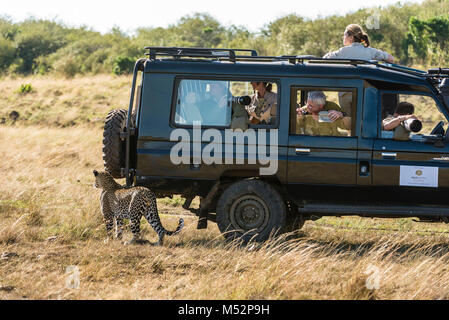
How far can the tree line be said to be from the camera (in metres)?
25.0

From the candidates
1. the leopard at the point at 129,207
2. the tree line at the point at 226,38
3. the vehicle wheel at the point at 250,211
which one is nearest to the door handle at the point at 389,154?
the vehicle wheel at the point at 250,211

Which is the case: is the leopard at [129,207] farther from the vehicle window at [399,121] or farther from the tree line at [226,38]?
the tree line at [226,38]

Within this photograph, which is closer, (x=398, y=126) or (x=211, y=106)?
(x=398, y=126)

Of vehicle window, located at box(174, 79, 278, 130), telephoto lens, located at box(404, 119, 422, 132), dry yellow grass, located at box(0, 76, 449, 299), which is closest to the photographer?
dry yellow grass, located at box(0, 76, 449, 299)

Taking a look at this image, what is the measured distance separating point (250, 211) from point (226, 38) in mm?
33976

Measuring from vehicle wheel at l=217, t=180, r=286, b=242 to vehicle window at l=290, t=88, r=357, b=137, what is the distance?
78cm

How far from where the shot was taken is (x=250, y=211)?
7973 millimetres

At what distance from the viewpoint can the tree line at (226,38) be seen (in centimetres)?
2502

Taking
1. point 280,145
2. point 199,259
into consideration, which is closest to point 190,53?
point 280,145

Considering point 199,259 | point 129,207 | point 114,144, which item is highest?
point 114,144

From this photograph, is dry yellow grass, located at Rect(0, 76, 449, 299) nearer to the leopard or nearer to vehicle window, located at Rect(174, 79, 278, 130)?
the leopard

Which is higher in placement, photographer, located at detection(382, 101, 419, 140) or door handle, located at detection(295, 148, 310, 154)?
photographer, located at detection(382, 101, 419, 140)

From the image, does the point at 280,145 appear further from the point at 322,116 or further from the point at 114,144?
the point at 114,144

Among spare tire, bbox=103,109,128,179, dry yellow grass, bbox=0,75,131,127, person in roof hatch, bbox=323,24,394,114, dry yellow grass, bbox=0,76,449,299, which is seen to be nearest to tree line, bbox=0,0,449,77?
dry yellow grass, bbox=0,75,131,127
